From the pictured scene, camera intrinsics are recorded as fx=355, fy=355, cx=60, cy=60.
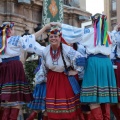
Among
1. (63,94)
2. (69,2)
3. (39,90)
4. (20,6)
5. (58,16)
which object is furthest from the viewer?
(69,2)

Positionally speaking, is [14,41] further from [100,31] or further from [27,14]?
[27,14]

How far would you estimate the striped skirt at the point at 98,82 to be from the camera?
5.02m

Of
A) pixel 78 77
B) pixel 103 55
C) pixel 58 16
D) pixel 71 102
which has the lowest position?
pixel 71 102

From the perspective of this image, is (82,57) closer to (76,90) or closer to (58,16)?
(76,90)

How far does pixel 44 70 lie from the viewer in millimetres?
5508

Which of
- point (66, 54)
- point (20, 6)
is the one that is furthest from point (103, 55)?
point (20, 6)

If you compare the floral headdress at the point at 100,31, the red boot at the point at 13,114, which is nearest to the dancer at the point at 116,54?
the floral headdress at the point at 100,31

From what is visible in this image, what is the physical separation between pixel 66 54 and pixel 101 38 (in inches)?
22.3

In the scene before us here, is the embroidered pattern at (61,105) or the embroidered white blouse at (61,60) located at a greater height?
the embroidered white blouse at (61,60)

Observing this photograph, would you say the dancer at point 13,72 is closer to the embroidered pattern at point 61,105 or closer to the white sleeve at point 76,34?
the white sleeve at point 76,34

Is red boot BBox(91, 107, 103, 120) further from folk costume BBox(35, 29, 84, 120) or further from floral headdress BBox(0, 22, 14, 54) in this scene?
floral headdress BBox(0, 22, 14, 54)

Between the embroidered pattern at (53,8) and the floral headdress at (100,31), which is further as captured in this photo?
the embroidered pattern at (53,8)

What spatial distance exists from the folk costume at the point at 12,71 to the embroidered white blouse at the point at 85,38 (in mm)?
487

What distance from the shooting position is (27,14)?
1128cm
